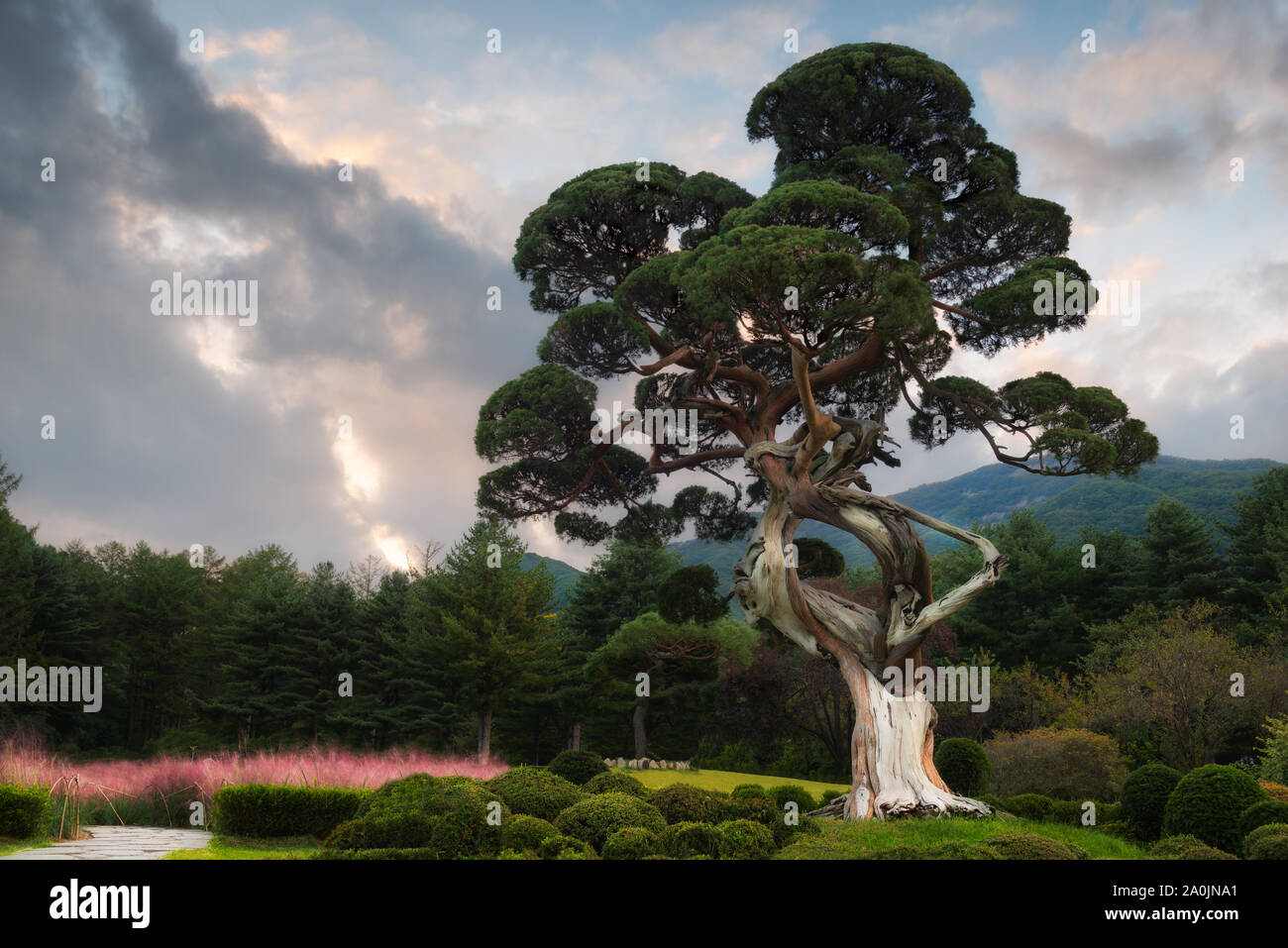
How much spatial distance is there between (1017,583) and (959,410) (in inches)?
761

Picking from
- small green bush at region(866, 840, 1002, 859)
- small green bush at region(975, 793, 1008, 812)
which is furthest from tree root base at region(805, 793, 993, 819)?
small green bush at region(866, 840, 1002, 859)

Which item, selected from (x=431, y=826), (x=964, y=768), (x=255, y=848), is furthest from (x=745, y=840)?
(x=964, y=768)

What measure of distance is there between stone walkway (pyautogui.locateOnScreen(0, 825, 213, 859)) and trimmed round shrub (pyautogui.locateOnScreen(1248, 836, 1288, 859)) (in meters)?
10.4

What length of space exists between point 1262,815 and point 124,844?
12.2 meters

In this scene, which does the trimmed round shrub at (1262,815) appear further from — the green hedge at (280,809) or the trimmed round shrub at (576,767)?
the green hedge at (280,809)

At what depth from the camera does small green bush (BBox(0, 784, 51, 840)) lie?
9.02 m

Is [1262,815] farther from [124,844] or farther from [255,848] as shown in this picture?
[124,844]

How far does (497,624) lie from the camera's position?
29500 mm

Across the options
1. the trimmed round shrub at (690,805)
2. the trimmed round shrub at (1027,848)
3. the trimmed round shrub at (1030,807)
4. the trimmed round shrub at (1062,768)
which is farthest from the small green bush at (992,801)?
the trimmed round shrub at (1027,848)

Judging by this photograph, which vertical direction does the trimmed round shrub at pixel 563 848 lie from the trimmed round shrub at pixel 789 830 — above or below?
above

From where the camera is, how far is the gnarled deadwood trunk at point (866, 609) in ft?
42.3

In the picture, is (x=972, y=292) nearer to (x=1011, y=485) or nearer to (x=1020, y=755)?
(x=1020, y=755)

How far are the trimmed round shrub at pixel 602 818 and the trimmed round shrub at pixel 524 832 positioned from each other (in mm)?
318

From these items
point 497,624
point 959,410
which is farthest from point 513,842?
point 497,624
